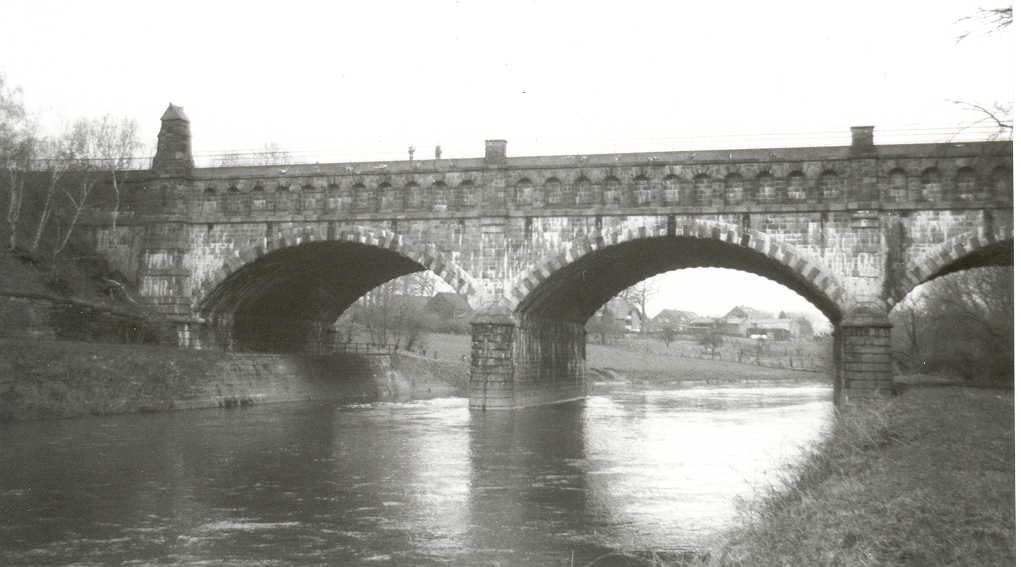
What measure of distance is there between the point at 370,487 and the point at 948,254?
25857mm

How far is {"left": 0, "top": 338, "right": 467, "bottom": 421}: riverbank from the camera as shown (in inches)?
1229

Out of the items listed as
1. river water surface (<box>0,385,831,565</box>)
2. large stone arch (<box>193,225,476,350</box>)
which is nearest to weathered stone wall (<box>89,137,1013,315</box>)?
large stone arch (<box>193,225,476,350</box>)

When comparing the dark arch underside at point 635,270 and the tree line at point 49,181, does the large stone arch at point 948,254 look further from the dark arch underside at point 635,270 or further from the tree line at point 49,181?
the tree line at point 49,181

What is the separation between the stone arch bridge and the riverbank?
327cm

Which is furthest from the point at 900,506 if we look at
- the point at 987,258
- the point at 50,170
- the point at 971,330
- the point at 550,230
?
the point at 50,170

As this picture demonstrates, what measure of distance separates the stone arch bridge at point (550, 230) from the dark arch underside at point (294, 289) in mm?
178

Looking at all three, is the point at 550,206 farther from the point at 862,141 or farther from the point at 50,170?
the point at 50,170

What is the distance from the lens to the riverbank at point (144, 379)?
1229 inches

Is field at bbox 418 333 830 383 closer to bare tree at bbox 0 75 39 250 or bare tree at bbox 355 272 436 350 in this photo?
bare tree at bbox 355 272 436 350

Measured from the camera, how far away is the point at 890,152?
35.9 meters

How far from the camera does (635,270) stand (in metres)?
47.1

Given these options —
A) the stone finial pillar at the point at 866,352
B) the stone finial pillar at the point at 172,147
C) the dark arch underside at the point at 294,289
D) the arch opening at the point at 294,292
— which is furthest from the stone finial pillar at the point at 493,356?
the stone finial pillar at the point at 172,147

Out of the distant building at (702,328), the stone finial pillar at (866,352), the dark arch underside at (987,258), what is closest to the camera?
the stone finial pillar at (866,352)

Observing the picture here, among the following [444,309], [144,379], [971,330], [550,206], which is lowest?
[144,379]
